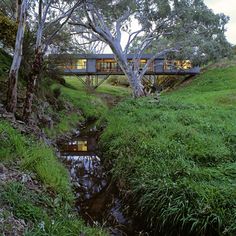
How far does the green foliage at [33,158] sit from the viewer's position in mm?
6176

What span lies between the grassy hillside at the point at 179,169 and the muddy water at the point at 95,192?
0.39m

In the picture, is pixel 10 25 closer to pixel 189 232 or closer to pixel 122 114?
pixel 122 114

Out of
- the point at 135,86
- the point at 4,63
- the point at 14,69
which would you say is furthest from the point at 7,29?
the point at 135,86

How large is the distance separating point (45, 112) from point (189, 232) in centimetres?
986

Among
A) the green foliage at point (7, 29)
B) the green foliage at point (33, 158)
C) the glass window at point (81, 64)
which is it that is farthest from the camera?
the glass window at point (81, 64)

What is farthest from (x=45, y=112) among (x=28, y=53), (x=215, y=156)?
(x=215, y=156)

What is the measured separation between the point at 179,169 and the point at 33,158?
2.96 m

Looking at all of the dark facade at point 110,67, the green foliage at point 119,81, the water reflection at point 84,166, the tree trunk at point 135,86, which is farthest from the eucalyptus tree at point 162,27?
the green foliage at point 119,81

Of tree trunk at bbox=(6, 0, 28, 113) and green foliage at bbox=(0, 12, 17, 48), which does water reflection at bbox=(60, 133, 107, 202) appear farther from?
green foliage at bbox=(0, 12, 17, 48)

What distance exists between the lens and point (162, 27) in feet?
80.8

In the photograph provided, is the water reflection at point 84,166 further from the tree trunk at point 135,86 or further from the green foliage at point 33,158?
the tree trunk at point 135,86

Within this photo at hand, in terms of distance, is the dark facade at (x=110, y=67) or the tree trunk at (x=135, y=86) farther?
the dark facade at (x=110, y=67)

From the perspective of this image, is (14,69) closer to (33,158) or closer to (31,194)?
(33,158)

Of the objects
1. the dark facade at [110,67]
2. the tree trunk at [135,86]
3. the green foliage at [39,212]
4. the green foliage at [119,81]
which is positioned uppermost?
the dark facade at [110,67]
